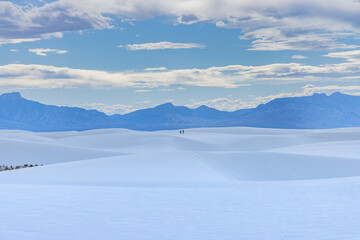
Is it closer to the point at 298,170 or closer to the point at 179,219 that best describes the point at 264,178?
the point at 298,170

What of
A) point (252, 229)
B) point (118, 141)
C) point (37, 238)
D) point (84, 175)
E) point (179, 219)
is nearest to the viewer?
point (37, 238)

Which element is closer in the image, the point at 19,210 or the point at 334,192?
the point at 19,210

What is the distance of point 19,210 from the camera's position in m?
11.6

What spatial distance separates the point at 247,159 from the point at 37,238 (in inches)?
863

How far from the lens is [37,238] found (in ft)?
29.2

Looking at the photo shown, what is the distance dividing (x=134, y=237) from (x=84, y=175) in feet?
44.0

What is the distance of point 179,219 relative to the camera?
10891 millimetres

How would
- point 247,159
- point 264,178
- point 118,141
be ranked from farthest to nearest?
point 118,141, point 247,159, point 264,178

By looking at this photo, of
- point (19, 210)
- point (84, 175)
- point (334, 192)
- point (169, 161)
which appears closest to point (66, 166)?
point (84, 175)

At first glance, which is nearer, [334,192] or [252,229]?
[252,229]

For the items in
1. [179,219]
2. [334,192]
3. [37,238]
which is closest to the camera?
[37,238]

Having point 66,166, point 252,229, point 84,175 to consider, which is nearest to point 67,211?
point 252,229

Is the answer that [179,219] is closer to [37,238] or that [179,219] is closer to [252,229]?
[252,229]

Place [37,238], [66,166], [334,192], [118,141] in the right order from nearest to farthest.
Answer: [37,238] → [334,192] → [66,166] → [118,141]
